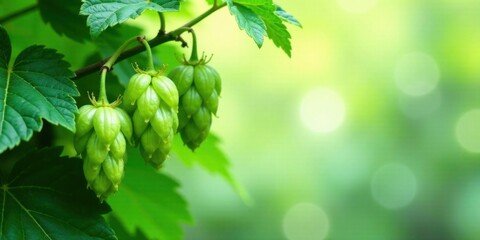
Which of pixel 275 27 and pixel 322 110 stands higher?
pixel 275 27

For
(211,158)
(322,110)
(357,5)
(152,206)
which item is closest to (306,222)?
(322,110)

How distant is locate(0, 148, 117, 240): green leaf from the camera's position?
875 mm

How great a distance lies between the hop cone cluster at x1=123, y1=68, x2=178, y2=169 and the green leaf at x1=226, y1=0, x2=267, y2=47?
99 mm

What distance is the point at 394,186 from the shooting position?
5.63m

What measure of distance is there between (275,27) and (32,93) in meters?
0.27

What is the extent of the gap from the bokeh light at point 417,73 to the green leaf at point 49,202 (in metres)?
4.89

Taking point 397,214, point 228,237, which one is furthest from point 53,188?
point 397,214

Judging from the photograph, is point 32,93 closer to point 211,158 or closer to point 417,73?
point 211,158

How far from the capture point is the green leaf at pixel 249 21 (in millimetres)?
858

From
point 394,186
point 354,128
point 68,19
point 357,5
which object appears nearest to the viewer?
point 68,19

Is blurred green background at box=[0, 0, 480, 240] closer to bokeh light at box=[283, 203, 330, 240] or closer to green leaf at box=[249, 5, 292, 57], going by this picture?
bokeh light at box=[283, 203, 330, 240]

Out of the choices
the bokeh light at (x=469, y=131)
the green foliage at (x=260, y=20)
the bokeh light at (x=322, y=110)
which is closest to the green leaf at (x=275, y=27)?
the green foliage at (x=260, y=20)

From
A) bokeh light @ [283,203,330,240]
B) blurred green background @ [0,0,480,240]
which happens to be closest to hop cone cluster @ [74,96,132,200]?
blurred green background @ [0,0,480,240]

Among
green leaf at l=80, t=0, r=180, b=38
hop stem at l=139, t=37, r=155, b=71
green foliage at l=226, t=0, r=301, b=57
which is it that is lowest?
hop stem at l=139, t=37, r=155, b=71
